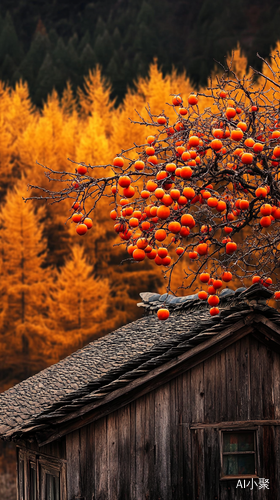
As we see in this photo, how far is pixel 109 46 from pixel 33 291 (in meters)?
29.1

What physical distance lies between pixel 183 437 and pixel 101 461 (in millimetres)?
1066

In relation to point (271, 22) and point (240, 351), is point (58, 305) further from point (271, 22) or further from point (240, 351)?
point (271, 22)

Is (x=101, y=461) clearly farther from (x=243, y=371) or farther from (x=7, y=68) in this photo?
(x=7, y=68)

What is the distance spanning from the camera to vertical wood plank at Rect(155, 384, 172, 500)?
7.54 metres

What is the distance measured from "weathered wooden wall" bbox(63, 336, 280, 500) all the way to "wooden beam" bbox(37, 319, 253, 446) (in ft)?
0.56

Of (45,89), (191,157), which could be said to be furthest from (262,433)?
(45,89)

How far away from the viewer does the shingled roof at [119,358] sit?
7.15 m

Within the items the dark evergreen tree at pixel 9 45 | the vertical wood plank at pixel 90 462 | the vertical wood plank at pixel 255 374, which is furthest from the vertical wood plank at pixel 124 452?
the dark evergreen tree at pixel 9 45

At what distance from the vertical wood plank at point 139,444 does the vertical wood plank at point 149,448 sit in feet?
0.12

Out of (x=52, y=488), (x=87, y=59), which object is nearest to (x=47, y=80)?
(x=87, y=59)

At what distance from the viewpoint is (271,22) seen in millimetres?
42062

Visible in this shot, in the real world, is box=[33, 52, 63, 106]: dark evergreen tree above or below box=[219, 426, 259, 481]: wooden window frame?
above

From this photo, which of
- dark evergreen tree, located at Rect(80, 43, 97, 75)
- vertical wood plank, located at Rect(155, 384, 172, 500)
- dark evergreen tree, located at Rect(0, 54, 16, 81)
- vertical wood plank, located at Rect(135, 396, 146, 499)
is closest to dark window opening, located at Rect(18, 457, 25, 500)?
vertical wood plank, located at Rect(135, 396, 146, 499)

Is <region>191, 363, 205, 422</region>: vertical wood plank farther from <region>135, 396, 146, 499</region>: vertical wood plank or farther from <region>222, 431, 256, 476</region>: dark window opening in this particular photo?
<region>135, 396, 146, 499</region>: vertical wood plank
